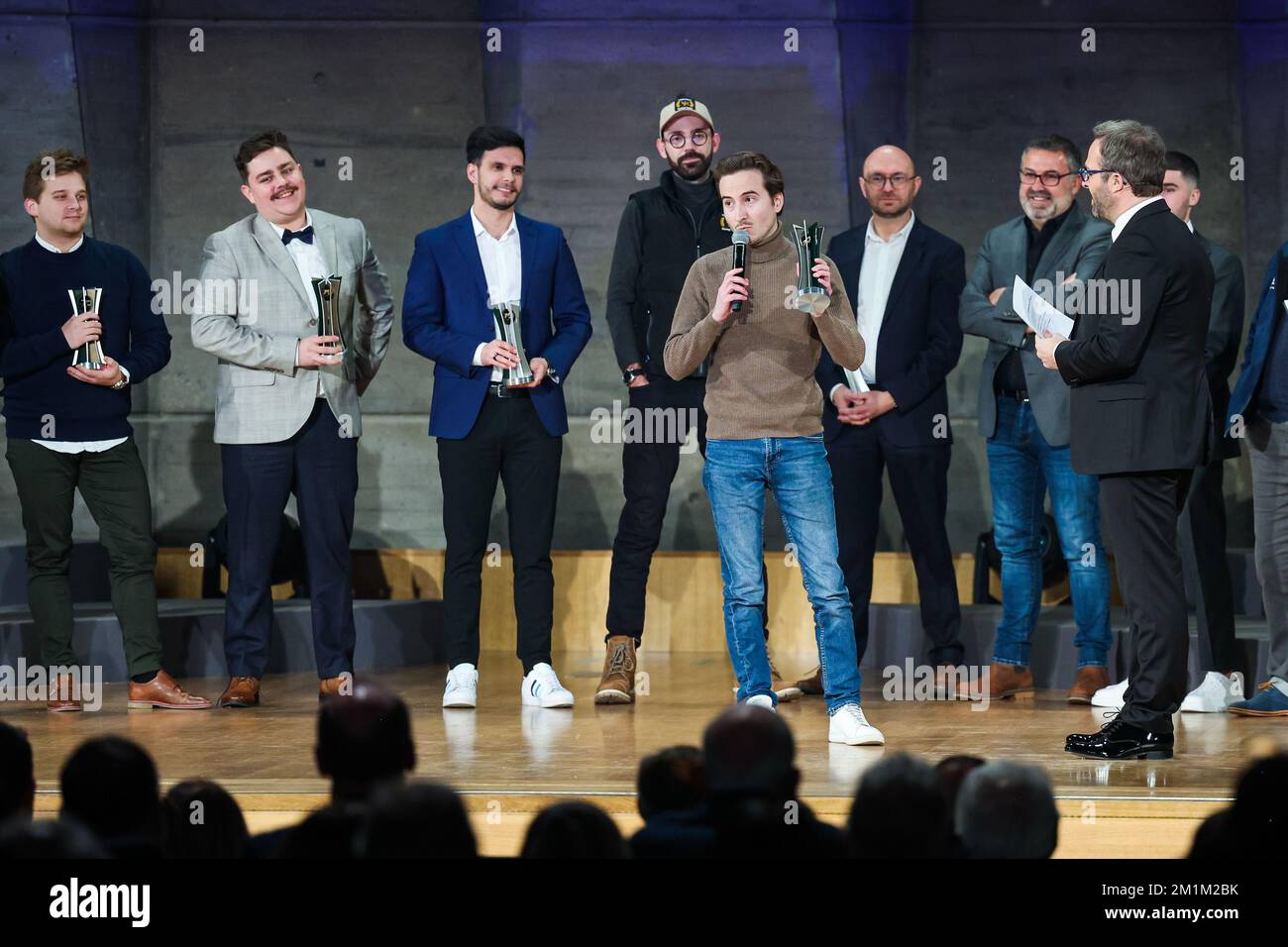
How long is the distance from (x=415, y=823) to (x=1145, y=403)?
92.2 inches

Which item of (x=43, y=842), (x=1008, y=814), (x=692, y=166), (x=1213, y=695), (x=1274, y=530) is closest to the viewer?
(x=43, y=842)

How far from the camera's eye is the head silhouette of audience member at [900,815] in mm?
2162

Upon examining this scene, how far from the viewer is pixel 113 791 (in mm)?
2242

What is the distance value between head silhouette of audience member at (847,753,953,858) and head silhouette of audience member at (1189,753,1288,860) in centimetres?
42

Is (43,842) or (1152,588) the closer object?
(43,842)

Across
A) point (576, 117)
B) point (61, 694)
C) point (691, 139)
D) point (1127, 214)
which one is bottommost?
point (61, 694)

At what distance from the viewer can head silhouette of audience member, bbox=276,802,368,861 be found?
2.11 metres

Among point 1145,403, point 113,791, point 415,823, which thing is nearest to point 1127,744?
point 1145,403

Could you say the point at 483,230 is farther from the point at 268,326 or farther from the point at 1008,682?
the point at 1008,682

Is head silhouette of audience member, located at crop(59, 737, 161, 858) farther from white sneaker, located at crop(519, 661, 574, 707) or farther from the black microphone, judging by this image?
white sneaker, located at crop(519, 661, 574, 707)

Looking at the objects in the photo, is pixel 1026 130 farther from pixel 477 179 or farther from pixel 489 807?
pixel 489 807

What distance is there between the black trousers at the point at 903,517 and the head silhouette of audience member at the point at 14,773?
3.00 metres

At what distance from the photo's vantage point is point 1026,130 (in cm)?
679
